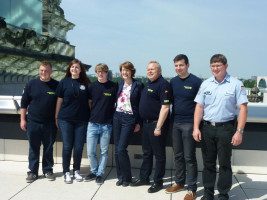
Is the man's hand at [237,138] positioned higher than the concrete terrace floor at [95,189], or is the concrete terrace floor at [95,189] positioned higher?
the man's hand at [237,138]

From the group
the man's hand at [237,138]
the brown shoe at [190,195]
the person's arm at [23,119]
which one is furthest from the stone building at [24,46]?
the man's hand at [237,138]

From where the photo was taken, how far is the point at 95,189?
11.8ft

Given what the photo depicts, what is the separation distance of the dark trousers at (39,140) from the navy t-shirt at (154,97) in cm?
139

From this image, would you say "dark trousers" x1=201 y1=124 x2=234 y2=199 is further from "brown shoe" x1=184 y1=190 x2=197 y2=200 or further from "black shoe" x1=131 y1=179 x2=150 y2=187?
"black shoe" x1=131 y1=179 x2=150 y2=187

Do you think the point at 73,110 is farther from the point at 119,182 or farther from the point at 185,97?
the point at 185,97

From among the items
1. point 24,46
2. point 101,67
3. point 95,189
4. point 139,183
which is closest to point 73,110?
point 101,67

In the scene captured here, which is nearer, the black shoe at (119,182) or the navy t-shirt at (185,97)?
the navy t-shirt at (185,97)

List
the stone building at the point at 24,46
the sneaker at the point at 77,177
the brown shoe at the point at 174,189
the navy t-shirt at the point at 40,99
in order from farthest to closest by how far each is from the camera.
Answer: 1. the stone building at the point at 24,46
2. the sneaker at the point at 77,177
3. the navy t-shirt at the point at 40,99
4. the brown shoe at the point at 174,189

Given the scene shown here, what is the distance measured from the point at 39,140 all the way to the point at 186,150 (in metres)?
2.06

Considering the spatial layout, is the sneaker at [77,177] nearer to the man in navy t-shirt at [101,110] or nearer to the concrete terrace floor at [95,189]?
the concrete terrace floor at [95,189]

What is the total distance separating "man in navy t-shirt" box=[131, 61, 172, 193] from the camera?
3.31 m

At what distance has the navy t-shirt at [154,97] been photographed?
332 centimetres

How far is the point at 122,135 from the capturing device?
357cm

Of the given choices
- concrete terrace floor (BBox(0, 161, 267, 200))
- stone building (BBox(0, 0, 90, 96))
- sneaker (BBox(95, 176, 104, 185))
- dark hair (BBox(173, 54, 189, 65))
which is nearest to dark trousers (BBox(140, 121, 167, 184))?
concrete terrace floor (BBox(0, 161, 267, 200))
